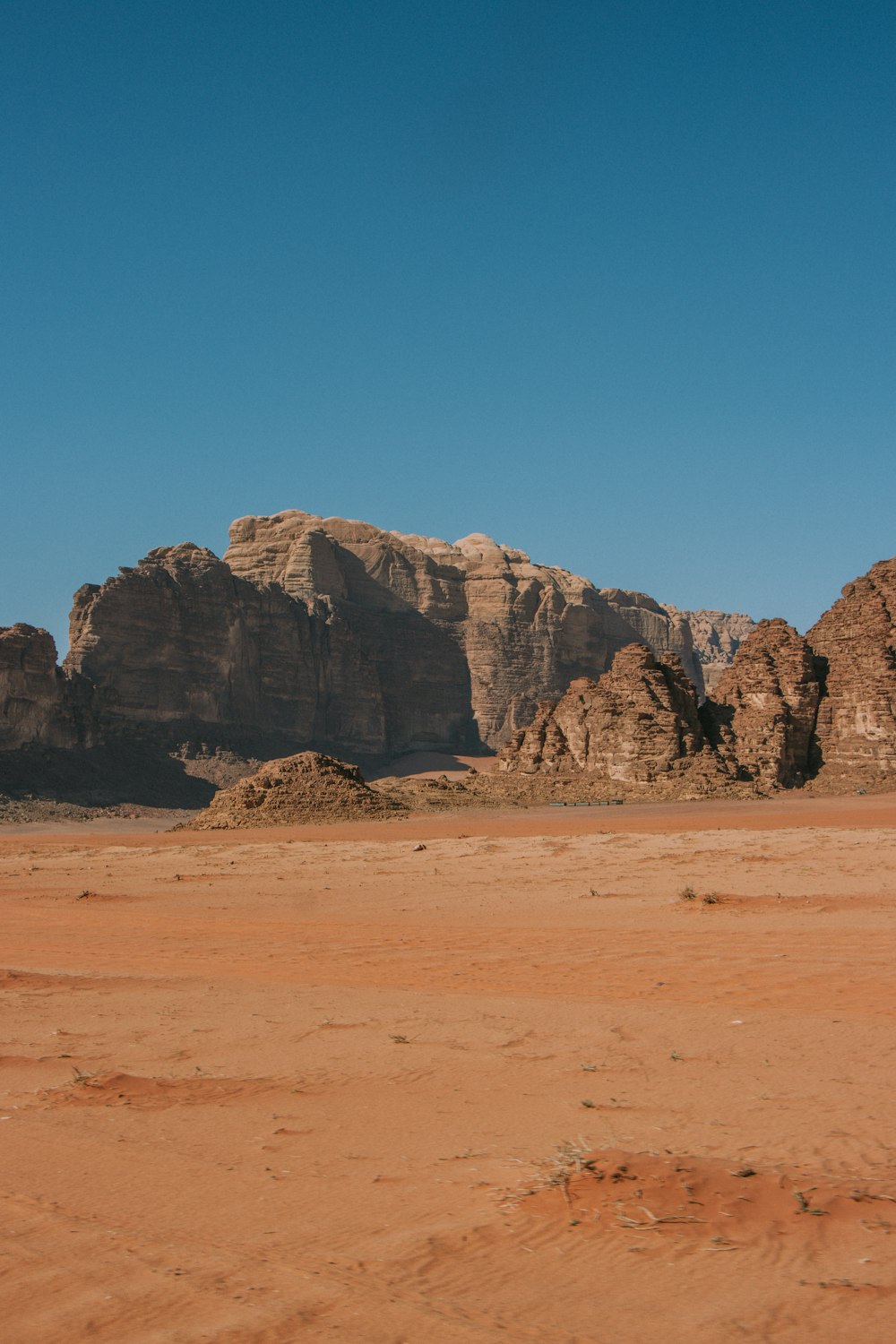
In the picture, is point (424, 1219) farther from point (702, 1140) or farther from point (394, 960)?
point (394, 960)

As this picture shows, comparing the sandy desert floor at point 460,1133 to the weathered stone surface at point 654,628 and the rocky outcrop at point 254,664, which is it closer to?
the rocky outcrop at point 254,664

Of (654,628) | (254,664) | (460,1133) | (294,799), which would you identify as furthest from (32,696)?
(654,628)

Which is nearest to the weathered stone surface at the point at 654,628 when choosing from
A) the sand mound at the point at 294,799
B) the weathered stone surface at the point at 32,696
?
the weathered stone surface at the point at 32,696

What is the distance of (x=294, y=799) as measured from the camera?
3966 cm

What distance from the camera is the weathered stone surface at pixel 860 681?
4744cm

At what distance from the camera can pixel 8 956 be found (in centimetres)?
1294

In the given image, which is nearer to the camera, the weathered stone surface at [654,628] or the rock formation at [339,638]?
the rock formation at [339,638]

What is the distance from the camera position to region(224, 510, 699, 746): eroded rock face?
118500mm

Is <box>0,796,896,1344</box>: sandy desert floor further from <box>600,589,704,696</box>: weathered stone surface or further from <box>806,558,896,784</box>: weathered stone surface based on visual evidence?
<box>600,589,704,696</box>: weathered stone surface

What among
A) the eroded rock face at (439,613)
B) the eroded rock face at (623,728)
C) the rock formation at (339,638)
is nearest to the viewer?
the eroded rock face at (623,728)

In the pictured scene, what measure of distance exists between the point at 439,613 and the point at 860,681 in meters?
78.8

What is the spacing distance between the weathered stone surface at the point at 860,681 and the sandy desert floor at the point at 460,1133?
1414 inches

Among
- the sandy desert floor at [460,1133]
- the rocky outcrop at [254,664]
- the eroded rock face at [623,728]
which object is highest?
the rocky outcrop at [254,664]

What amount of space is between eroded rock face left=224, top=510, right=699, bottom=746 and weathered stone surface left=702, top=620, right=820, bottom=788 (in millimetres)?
64271
